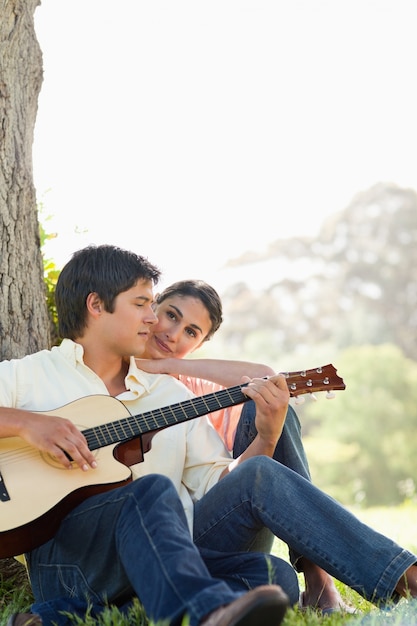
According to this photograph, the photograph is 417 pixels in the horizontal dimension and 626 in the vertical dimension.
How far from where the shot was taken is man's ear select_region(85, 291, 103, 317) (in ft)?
10.4

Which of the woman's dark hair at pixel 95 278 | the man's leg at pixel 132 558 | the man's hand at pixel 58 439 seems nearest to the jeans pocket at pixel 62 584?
the man's leg at pixel 132 558

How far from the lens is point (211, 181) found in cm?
2903

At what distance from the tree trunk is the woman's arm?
560 mm

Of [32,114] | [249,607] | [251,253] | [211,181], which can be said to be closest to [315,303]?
[251,253]

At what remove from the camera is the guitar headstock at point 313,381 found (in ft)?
9.77

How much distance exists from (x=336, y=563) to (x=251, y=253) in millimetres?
26338

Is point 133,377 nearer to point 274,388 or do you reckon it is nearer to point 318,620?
point 274,388

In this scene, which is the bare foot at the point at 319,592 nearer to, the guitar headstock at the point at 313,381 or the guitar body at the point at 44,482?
the guitar headstock at the point at 313,381

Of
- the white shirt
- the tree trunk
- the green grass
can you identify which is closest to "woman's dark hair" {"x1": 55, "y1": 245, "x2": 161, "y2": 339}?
the white shirt

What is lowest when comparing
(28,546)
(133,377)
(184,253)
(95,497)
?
(28,546)

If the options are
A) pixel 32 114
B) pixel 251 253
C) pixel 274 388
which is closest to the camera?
pixel 274 388

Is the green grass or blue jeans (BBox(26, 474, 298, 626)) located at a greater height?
blue jeans (BBox(26, 474, 298, 626))

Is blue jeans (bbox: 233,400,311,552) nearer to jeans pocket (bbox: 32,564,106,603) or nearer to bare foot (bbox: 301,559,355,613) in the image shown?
bare foot (bbox: 301,559,355,613)

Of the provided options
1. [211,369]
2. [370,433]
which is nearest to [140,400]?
[211,369]
